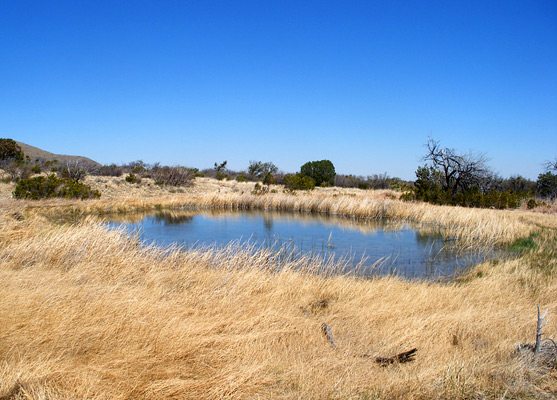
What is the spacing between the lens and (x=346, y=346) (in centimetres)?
429

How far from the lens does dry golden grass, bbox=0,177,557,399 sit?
326 centimetres

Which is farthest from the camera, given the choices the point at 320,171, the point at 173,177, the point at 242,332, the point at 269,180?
the point at 320,171

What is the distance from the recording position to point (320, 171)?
157 ft

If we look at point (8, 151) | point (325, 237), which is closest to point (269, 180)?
point (8, 151)

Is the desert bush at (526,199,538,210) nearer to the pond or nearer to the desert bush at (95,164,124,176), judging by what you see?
the pond

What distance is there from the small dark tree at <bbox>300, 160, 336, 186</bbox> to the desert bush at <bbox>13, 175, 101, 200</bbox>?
28.8 meters

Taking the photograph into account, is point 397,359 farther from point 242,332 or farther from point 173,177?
point 173,177

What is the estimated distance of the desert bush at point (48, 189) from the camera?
1871 cm

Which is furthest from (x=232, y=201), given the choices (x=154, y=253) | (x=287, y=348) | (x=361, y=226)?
(x=287, y=348)

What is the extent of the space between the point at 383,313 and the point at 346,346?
1.42 metres

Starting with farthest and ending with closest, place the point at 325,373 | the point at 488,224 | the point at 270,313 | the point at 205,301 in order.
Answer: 1. the point at 488,224
2. the point at 205,301
3. the point at 270,313
4. the point at 325,373

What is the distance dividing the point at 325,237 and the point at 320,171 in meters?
33.3

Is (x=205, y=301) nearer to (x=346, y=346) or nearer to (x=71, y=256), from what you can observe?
(x=346, y=346)

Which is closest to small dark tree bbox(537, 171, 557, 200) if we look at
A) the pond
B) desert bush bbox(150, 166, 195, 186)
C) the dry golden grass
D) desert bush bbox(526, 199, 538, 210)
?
desert bush bbox(526, 199, 538, 210)
